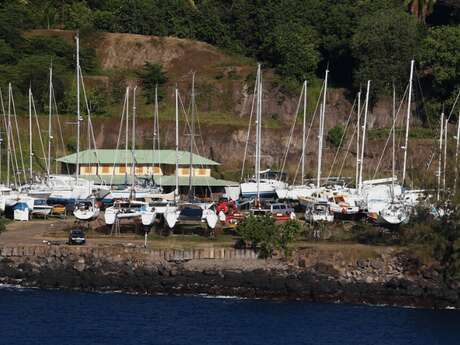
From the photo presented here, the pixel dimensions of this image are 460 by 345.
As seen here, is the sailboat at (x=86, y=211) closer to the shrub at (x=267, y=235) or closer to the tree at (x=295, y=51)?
the shrub at (x=267, y=235)

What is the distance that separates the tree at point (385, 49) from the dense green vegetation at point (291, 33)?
85 mm

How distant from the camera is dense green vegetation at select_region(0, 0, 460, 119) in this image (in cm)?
12762

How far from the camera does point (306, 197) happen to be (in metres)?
100

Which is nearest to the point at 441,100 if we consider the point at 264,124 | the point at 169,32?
the point at 264,124

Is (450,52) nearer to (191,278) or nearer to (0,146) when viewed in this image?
(0,146)

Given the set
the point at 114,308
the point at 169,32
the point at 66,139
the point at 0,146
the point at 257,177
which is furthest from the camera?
the point at 169,32

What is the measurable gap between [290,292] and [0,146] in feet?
130

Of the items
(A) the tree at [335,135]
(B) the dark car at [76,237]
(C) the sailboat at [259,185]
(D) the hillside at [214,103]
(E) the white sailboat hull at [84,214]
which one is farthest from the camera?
(A) the tree at [335,135]

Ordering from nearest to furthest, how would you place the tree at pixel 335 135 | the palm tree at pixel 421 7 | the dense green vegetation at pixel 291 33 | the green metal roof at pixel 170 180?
1. the green metal roof at pixel 170 180
2. the tree at pixel 335 135
3. the dense green vegetation at pixel 291 33
4. the palm tree at pixel 421 7

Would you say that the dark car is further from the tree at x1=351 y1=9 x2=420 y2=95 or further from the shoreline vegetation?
the tree at x1=351 y1=9 x2=420 y2=95

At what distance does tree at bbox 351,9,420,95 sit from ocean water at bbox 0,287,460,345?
52.8 meters

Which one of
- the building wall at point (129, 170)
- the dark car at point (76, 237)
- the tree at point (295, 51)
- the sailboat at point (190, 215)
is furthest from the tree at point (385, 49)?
the dark car at point (76, 237)

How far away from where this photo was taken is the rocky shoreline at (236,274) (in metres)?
78.6

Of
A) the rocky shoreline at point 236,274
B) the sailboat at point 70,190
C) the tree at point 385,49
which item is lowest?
the rocky shoreline at point 236,274
